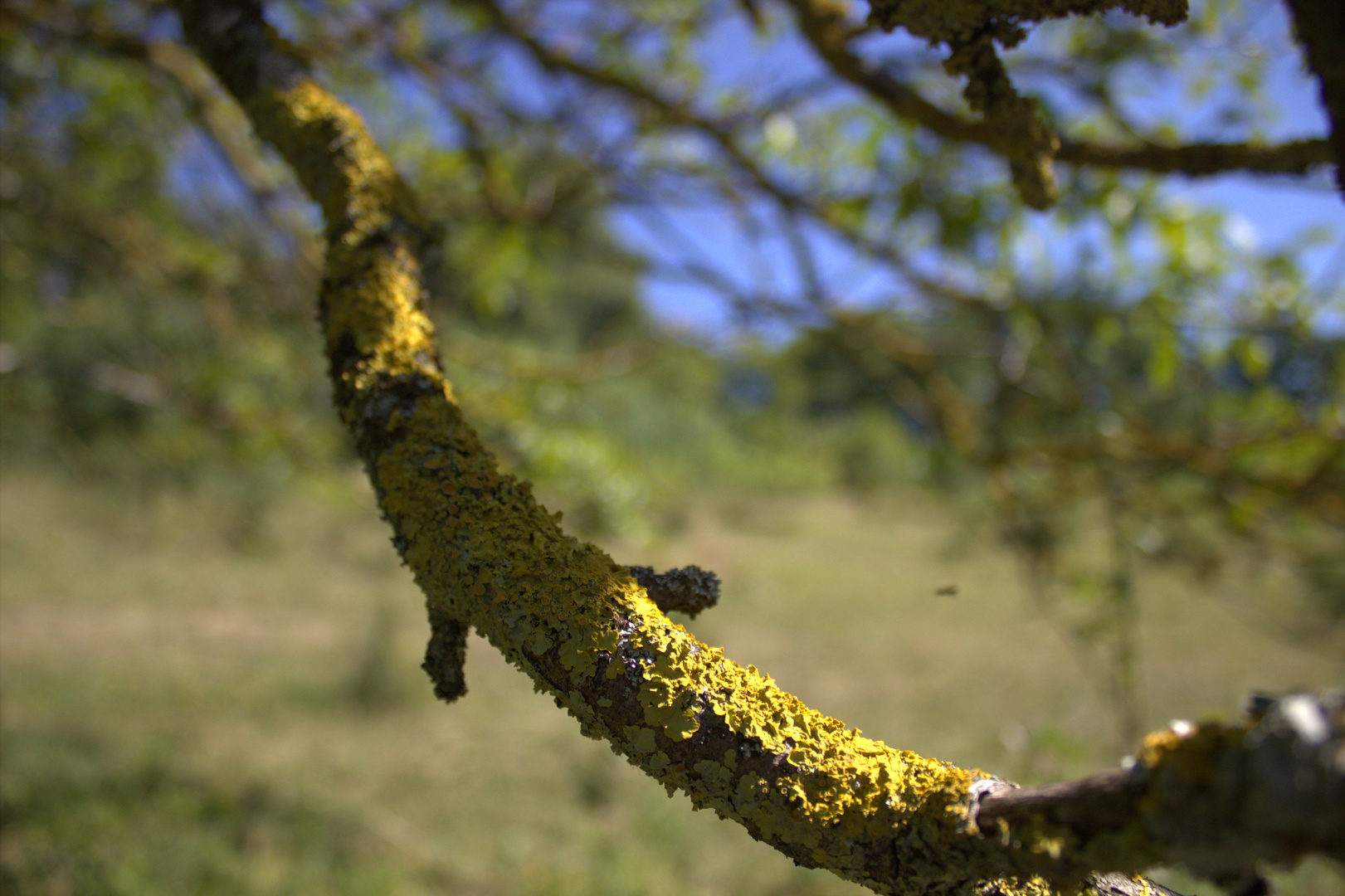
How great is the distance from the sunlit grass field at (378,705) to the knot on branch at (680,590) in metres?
0.61

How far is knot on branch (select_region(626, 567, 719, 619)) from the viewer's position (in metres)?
0.70

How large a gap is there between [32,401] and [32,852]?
1.89 metres

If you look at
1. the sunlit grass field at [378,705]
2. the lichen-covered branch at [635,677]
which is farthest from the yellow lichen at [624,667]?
the sunlit grass field at [378,705]

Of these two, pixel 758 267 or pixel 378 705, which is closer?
pixel 758 267

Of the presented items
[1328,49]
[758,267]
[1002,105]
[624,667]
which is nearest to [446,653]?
[624,667]

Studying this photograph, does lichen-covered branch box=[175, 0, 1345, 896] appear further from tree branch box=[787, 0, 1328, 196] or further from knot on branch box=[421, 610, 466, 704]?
tree branch box=[787, 0, 1328, 196]

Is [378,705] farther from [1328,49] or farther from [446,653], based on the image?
[1328,49]

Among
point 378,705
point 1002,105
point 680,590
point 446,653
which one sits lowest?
point 446,653

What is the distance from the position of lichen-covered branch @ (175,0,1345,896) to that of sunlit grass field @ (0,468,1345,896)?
2.20 feet

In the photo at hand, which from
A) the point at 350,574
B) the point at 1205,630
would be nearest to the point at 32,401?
the point at 350,574

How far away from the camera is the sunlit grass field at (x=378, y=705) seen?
328cm

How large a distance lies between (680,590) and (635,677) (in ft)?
0.42

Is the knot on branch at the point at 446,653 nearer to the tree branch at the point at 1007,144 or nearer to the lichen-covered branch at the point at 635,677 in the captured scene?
the lichen-covered branch at the point at 635,677

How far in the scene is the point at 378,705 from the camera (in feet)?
18.0
